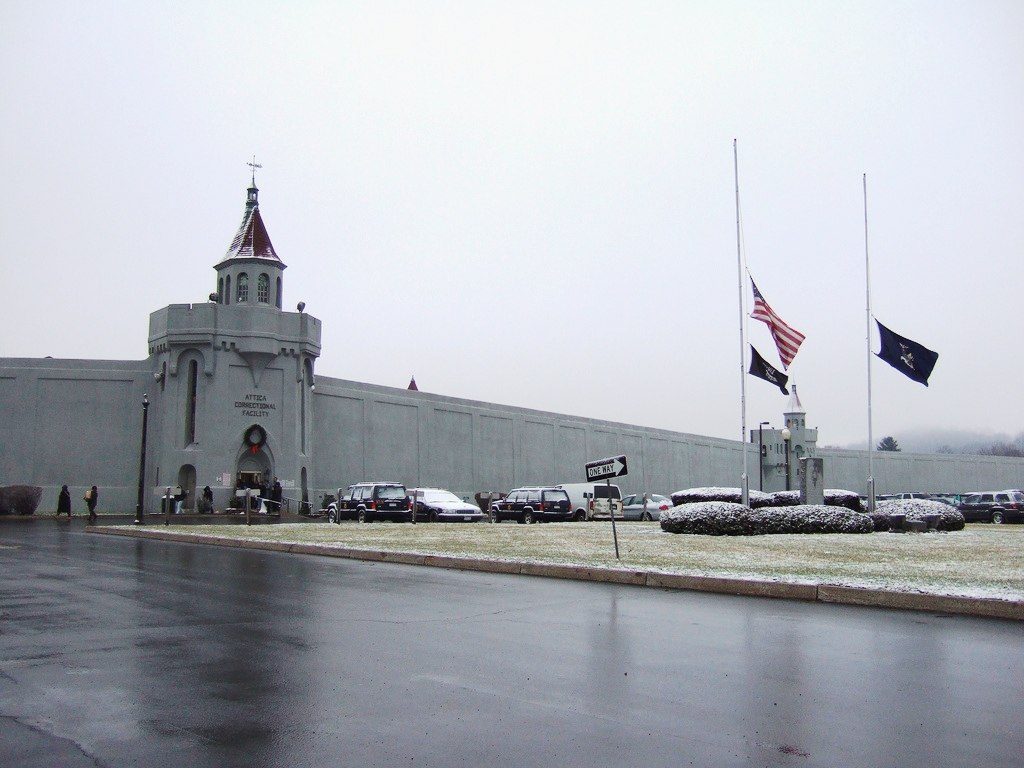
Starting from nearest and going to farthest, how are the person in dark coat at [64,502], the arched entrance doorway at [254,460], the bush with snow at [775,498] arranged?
the bush with snow at [775,498]
the person in dark coat at [64,502]
the arched entrance doorway at [254,460]

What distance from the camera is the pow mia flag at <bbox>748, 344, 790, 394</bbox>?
116ft

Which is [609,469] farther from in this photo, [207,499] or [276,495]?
[207,499]

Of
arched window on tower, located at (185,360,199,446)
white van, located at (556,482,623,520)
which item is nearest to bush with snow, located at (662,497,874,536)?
white van, located at (556,482,623,520)

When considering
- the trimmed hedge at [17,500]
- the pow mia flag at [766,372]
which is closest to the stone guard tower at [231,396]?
the trimmed hedge at [17,500]

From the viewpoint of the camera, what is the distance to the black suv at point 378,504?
40094mm

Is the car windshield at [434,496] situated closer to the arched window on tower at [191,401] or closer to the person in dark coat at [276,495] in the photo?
the person in dark coat at [276,495]

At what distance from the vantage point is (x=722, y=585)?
13.5 meters

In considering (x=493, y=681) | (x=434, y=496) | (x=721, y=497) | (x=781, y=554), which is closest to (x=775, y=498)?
(x=721, y=497)

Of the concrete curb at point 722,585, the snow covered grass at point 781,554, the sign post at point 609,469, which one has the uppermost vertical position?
the sign post at point 609,469

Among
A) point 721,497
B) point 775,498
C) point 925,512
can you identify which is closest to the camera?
point 925,512

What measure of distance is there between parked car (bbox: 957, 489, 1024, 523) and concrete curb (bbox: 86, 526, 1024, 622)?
123 feet

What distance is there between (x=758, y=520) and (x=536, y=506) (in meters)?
16.6

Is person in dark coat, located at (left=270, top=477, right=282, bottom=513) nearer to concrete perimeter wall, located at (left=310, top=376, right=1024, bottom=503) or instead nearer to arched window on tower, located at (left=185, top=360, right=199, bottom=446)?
concrete perimeter wall, located at (left=310, top=376, right=1024, bottom=503)

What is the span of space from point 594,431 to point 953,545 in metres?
53.6
